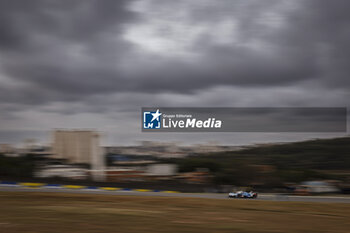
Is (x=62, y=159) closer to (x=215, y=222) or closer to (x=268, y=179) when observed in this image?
(x=268, y=179)

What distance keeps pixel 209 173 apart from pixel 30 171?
24922mm

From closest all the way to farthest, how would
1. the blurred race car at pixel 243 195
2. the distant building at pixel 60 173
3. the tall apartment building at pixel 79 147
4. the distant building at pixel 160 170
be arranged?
1. the blurred race car at pixel 243 195
2. the distant building at pixel 60 173
3. the distant building at pixel 160 170
4. the tall apartment building at pixel 79 147

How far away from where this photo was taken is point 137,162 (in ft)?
146

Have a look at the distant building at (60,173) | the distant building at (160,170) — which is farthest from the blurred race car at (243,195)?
the distant building at (60,173)

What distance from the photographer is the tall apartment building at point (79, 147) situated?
46.8 metres

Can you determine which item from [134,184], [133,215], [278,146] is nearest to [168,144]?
→ [134,184]
